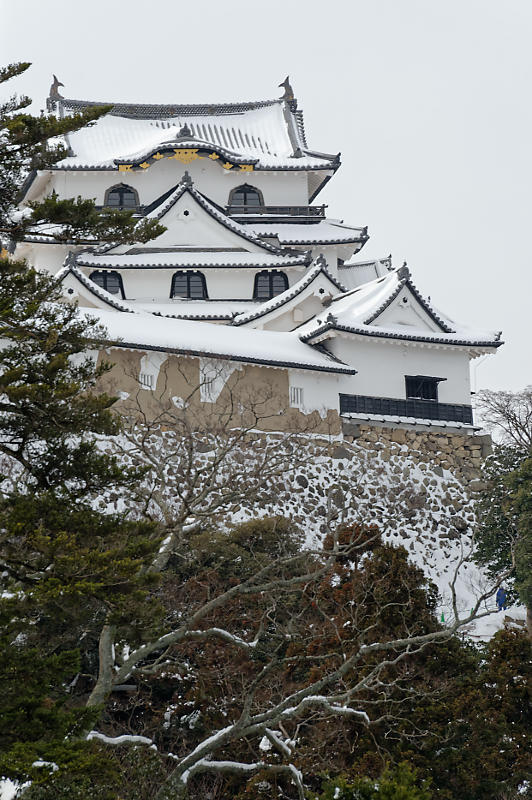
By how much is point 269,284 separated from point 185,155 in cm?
640

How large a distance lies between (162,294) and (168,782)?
984 inches

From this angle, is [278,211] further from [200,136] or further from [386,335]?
[386,335]

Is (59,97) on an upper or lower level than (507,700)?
upper

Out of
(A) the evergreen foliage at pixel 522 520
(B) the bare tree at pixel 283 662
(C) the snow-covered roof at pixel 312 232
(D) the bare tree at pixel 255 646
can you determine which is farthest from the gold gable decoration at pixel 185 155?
(B) the bare tree at pixel 283 662

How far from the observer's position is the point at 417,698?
16969mm

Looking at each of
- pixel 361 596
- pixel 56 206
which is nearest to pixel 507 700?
pixel 361 596

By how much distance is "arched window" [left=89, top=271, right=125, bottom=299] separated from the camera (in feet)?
123

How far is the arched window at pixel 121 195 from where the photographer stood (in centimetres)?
4162

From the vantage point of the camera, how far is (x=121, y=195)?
41812mm

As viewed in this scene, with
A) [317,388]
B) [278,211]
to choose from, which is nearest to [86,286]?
[317,388]

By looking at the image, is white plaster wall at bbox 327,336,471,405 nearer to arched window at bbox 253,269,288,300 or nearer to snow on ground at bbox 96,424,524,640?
snow on ground at bbox 96,424,524,640

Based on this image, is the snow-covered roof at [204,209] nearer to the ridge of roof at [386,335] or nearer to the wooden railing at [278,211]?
the wooden railing at [278,211]

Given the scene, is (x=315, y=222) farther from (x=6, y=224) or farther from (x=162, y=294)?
(x=6, y=224)

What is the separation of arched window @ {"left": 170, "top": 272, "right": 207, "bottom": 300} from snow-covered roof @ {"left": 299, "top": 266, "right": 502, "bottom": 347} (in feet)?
18.0
